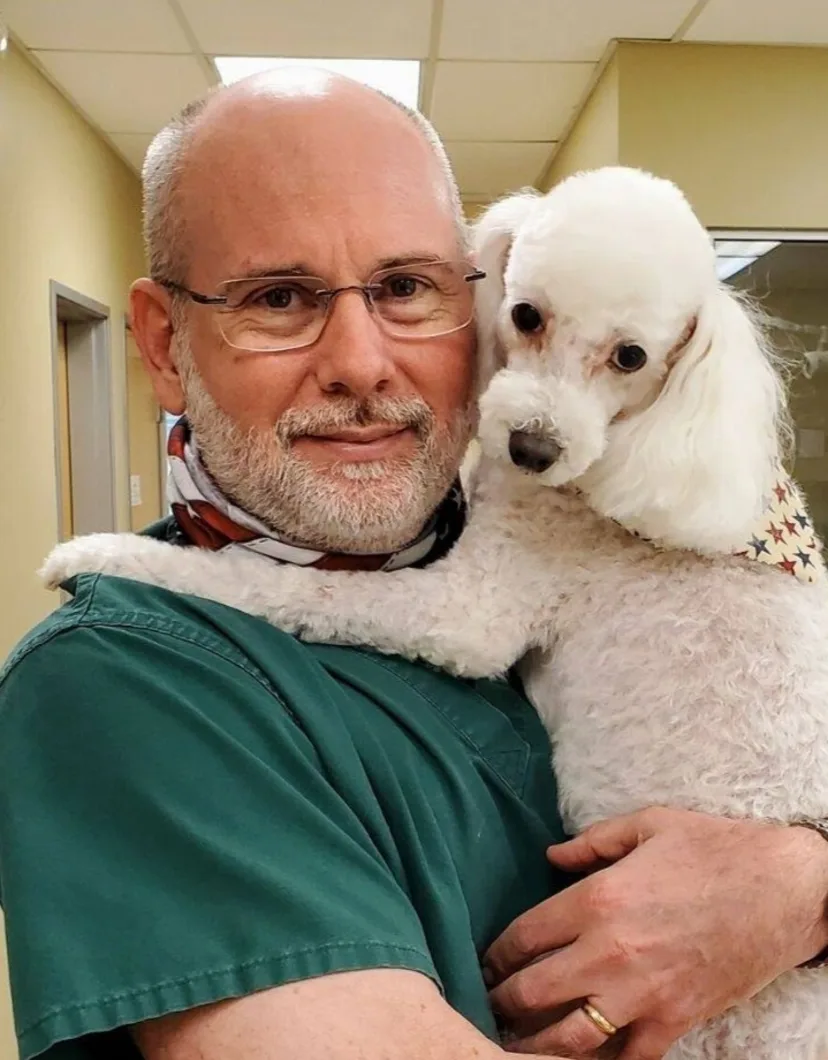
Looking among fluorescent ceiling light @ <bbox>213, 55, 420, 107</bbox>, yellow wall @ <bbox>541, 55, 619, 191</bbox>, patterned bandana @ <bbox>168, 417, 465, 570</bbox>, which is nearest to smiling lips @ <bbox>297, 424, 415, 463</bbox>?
patterned bandana @ <bbox>168, 417, 465, 570</bbox>

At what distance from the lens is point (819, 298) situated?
124 inches

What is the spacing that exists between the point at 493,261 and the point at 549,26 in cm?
210

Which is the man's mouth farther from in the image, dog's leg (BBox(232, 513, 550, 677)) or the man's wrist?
the man's wrist

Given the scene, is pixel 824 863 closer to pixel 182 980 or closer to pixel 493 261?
pixel 182 980

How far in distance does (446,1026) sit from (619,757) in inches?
14.6

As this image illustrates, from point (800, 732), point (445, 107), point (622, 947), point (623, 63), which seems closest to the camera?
point (622, 947)

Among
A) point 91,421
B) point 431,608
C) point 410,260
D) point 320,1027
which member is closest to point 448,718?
point 431,608

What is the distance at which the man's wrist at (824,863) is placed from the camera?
87 centimetres

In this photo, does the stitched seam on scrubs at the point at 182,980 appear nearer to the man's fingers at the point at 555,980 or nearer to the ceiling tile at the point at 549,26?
the man's fingers at the point at 555,980

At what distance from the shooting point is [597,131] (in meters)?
3.31

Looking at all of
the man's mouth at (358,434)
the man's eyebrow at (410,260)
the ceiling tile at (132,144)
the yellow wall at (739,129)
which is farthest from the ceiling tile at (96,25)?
the man's mouth at (358,434)

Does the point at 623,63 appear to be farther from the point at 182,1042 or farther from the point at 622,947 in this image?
the point at 182,1042

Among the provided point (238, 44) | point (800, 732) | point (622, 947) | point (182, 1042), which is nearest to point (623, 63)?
point (238, 44)

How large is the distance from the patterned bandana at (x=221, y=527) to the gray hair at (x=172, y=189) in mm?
170
